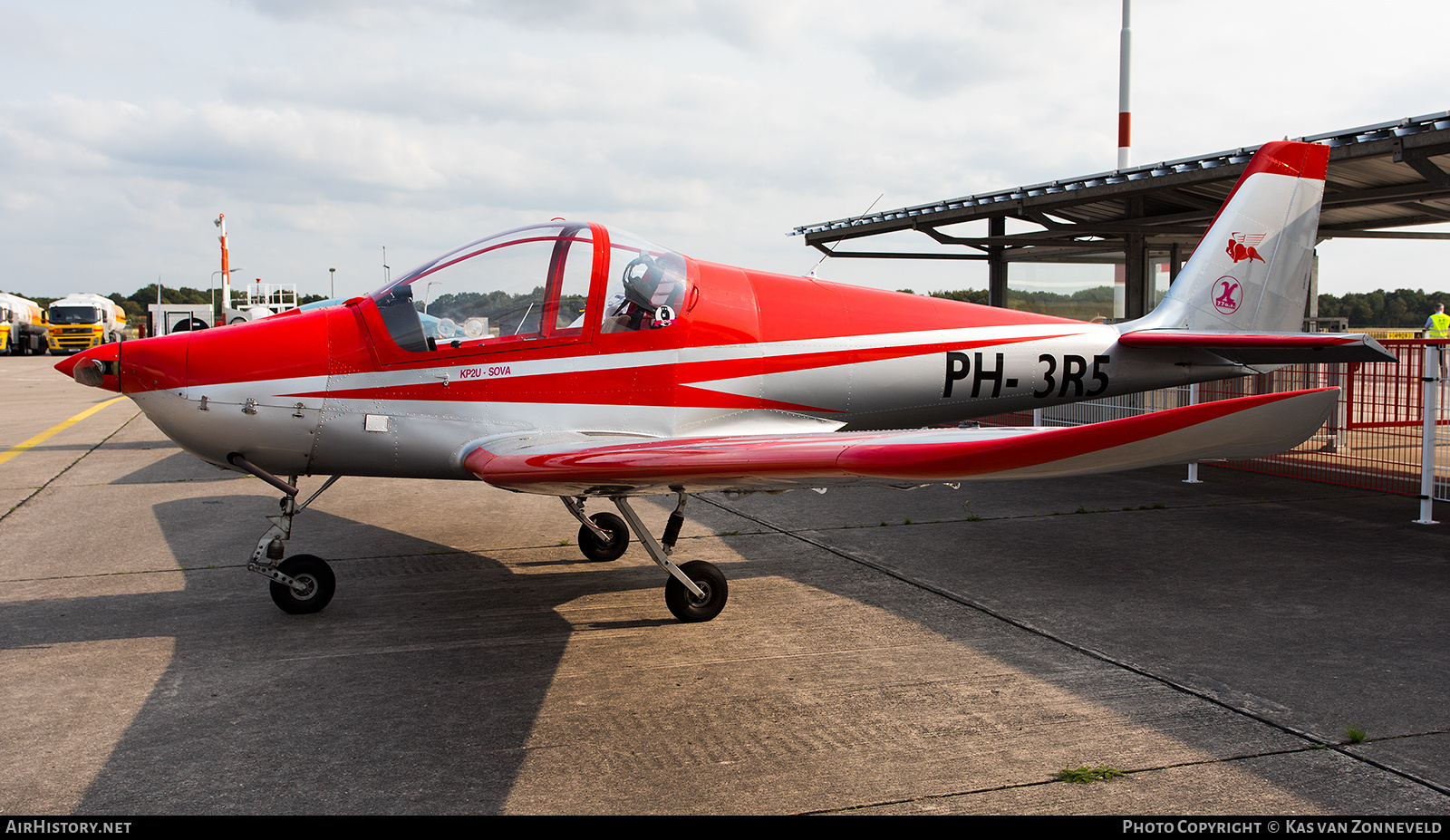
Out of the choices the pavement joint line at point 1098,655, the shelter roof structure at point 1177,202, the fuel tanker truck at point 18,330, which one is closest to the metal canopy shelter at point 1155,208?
the shelter roof structure at point 1177,202

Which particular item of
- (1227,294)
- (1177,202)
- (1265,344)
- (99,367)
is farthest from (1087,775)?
(1177,202)

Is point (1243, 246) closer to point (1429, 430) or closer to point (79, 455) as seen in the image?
point (1429, 430)

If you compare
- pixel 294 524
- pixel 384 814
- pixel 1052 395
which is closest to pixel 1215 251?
pixel 1052 395

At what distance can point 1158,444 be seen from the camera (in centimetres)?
230

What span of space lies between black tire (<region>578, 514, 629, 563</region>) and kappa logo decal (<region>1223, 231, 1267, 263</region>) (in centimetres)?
504

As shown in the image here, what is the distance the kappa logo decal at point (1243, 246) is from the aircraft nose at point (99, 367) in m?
7.29

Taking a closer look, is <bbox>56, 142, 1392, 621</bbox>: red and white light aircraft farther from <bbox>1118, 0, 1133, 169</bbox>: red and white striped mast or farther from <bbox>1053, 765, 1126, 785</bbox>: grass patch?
<bbox>1118, 0, 1133, 169</bbox>: red and white striped mast

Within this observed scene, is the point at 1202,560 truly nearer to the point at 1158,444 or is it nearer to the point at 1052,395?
the point at 1052,395

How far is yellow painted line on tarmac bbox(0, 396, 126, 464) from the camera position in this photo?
1062cm

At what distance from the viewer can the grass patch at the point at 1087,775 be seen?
2816mm

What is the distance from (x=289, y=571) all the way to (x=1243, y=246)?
696 cm

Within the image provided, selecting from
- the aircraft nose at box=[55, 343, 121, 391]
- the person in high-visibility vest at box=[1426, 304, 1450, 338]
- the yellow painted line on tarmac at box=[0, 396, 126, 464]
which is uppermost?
the person in high-visibility vest at box=[1426, 304, 1450, 338]

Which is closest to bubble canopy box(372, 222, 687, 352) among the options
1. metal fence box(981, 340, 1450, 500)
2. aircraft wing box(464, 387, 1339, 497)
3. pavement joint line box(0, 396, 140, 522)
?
aircraft wing box(464, 387, 1339, 497)
